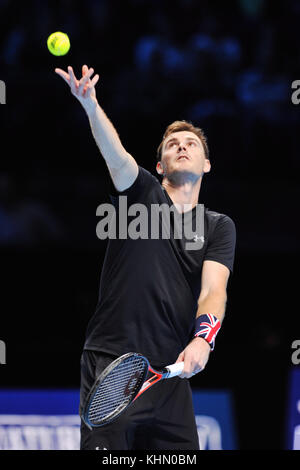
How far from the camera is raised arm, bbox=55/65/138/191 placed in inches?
147

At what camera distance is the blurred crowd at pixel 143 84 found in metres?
7.21

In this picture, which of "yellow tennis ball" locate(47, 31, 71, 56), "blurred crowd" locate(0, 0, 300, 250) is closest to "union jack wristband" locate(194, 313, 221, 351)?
"yellow tennis ball" locate(47, 31, 71, 56)

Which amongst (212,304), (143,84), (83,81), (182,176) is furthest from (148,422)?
(143,84)

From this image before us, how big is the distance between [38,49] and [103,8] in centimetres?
115

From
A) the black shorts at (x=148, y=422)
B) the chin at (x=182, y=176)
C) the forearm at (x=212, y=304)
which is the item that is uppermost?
the chin at (x=182, y=176)

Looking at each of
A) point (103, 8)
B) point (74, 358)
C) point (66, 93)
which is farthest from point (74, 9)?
point (74, 358)

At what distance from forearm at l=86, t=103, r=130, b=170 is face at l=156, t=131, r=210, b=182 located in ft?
1.77

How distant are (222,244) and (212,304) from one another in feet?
1.37

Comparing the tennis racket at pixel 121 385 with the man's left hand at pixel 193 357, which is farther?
the man's left hand at pixel 193 357

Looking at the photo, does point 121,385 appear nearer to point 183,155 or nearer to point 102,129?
point 102,129

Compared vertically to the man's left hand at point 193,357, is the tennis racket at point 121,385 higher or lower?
lower

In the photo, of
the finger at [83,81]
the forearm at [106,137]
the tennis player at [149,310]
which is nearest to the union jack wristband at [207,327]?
the tennis player at [149,310]

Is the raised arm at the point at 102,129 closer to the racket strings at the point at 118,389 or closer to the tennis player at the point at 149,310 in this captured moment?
the tennis player at the point at 149,310

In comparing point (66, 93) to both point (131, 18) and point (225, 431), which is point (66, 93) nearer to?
point (131, 18)
